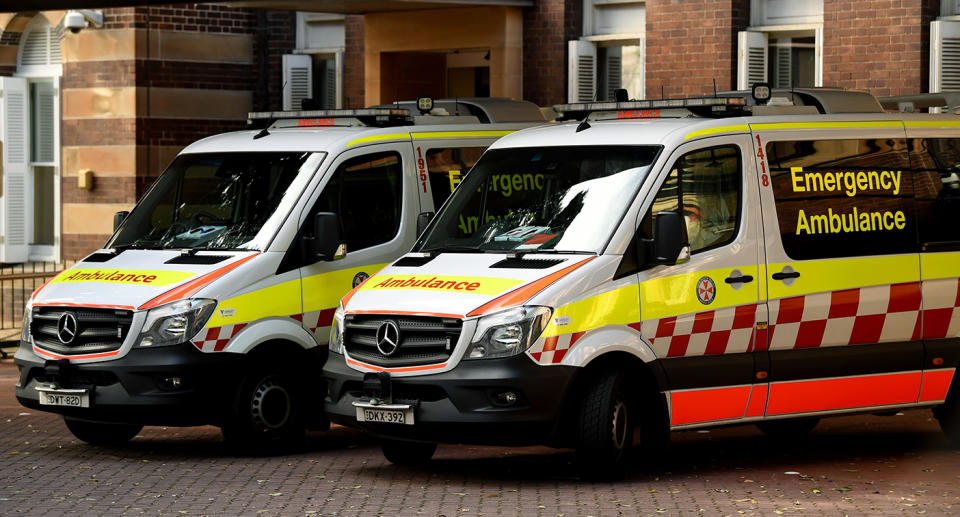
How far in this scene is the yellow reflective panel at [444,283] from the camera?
9336mm

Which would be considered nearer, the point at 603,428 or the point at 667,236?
the point at 603,428

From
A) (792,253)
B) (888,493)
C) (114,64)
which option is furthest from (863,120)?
(114,64)

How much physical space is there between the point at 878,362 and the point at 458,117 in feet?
12.5

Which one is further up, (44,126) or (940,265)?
(44,126)

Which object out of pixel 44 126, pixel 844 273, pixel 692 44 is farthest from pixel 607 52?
pixel 844 273

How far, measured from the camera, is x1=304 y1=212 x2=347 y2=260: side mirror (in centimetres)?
1065

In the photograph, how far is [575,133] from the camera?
10383 millimetres

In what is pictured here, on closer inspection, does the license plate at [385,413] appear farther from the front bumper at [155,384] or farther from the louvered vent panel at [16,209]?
the louvered vent panel at [16,209]

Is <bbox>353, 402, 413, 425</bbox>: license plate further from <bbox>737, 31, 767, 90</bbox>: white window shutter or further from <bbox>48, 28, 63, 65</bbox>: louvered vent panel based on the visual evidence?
<bbox>48, 28, 63, 65</bbox>: louvered vent panel

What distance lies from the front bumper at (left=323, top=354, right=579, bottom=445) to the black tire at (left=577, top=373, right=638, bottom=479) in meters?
0.15

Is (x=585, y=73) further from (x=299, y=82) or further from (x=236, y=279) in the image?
(x=236, y=279)

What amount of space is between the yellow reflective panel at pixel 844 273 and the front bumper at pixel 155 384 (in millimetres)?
3432

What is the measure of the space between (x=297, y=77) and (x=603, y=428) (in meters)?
14.6

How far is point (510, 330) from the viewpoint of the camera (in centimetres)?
915
